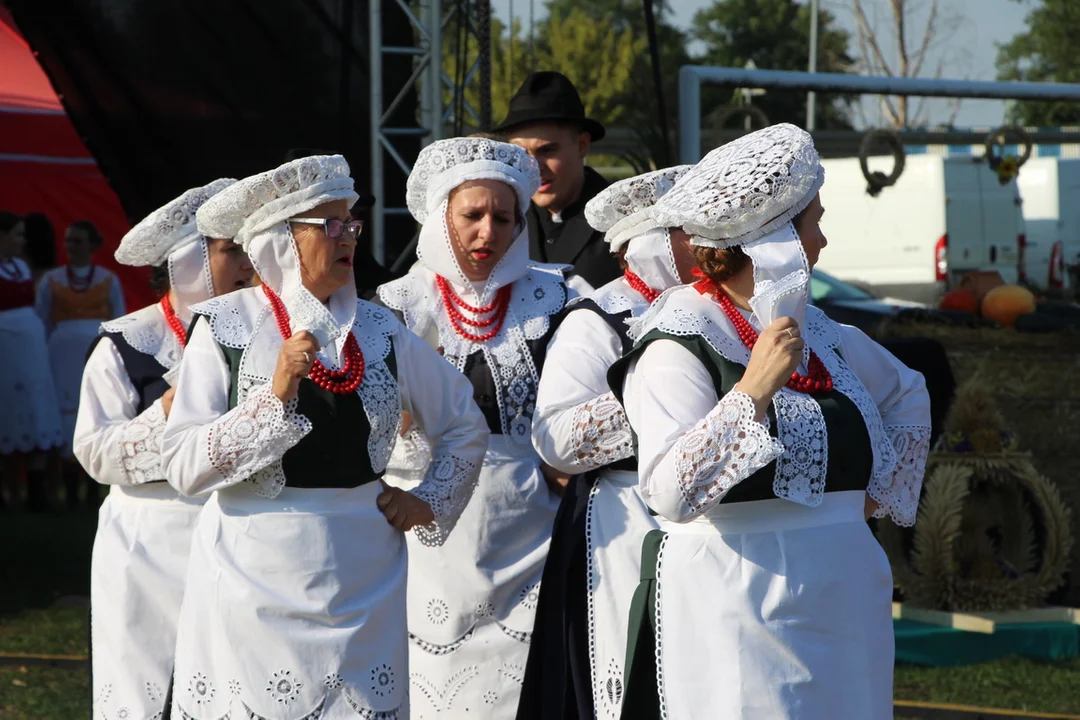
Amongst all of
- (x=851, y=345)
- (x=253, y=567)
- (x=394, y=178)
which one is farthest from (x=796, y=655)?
(x=394, y=178)

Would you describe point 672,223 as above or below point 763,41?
below

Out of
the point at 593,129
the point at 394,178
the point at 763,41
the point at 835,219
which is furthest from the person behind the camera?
the point at 763,41

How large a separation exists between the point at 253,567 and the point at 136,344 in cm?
123

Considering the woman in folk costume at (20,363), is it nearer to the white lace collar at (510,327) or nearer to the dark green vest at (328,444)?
the white lace collar at (510,327)

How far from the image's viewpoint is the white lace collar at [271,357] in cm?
344

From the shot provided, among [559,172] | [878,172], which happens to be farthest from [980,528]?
[559,172]

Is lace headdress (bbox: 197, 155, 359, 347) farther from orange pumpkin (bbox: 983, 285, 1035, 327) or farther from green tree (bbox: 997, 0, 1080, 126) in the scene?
green tree (bbox: 997, 0, 1080, 126)

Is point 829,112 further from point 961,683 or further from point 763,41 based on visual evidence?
point 961,683

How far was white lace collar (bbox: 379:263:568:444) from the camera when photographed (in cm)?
452

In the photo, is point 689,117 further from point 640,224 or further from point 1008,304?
point 640,224

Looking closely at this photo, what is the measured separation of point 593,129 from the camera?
17.8 feet

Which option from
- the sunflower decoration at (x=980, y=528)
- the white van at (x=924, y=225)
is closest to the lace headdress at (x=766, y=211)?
the sunflower decoration at (x=980, y=528)

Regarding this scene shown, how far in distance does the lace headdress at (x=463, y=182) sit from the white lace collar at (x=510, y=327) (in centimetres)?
8

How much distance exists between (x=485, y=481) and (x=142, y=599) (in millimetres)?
1027
